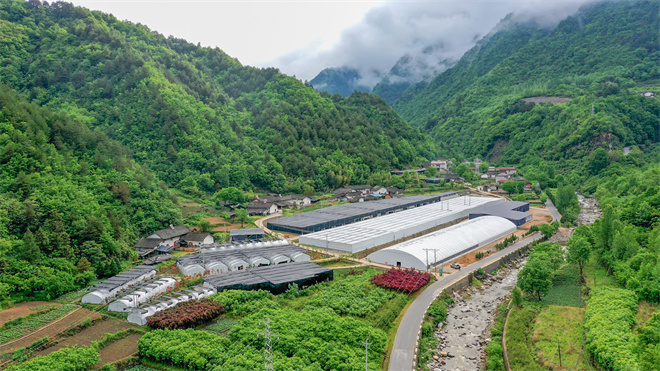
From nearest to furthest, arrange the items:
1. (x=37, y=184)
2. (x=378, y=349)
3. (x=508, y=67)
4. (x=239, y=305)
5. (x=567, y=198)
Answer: (x=378, y=349)
(x=239, y=305)
(x=37, y=184)
(x=567, y=198)
(x=508, y=67)

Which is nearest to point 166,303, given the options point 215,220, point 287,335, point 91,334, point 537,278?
point 91,334

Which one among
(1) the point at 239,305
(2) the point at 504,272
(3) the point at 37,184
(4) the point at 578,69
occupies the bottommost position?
(2) the point at 504,272

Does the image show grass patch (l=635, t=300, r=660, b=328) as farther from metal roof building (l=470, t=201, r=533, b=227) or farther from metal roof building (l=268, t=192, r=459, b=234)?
metal roof building (l=268, t=192, r=459, b=234)

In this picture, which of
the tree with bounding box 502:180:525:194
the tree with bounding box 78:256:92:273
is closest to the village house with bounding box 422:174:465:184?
the tree with bounding box 502:180:525:194

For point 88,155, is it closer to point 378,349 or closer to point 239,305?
point 239,305

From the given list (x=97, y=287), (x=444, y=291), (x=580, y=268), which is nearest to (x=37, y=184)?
(x=97, y=287)

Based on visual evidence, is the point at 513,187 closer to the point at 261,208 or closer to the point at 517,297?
the point at 261,208

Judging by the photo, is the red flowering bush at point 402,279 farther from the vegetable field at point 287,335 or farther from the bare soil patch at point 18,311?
the bare soil patch at point 18,311
